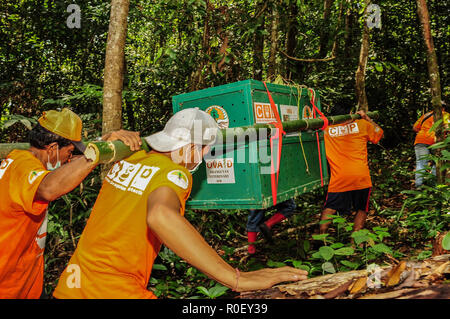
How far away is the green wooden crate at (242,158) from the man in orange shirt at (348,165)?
3.97ft

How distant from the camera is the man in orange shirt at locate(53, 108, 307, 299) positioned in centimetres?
130

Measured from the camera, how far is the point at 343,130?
4.49 metres

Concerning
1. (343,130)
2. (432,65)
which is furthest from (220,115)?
(432,65)

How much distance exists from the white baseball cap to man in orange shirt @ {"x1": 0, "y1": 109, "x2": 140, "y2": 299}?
15 cm

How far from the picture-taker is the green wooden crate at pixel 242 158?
2742 millimetres

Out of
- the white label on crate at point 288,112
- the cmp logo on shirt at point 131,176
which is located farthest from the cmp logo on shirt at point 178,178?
the white label on crate at point 288,112

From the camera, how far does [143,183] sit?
1521 millimetres

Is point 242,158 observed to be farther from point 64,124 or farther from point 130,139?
point 64,124

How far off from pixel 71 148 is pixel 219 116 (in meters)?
1.25

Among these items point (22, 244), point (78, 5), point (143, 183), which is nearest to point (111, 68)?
point (22, 244)

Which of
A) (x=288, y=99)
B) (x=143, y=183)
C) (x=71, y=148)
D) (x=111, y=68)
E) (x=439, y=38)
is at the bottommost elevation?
(x=143, y=183)

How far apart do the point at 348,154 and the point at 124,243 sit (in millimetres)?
3677

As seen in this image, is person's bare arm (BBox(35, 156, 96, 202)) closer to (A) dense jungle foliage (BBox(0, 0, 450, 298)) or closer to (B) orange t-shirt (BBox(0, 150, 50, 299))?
(B) orange t-shirt (BBox(0, 150, 50, 299))

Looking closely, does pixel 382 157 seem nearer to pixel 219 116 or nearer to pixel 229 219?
pixel 229 219
